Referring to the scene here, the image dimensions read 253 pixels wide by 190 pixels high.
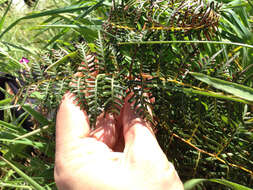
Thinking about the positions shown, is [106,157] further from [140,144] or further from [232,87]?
[232,87]

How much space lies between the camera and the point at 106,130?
18.9 inches

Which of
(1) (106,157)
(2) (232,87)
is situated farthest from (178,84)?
(1) (106,157)

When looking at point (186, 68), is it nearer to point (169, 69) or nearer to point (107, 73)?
point (169, 69)

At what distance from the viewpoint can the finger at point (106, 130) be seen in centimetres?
47

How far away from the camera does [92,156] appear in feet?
1.32

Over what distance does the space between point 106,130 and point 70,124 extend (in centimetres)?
8

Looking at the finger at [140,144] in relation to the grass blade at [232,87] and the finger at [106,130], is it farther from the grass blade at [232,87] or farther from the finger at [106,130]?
the grass blade at [232,87]

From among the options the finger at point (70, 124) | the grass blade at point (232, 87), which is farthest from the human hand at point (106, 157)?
the grass blade at point (232, 87)

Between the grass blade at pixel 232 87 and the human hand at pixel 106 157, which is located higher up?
the grass blade at pixel 232 87

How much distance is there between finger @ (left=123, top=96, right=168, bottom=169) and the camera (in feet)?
1.27

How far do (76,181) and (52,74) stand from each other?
0.24 meters

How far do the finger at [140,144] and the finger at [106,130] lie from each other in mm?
38

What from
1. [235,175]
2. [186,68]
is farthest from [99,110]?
[235,175]

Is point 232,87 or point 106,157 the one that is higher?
point 232,87
